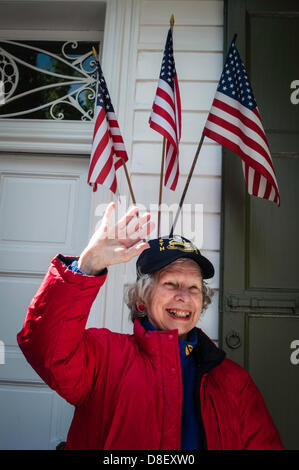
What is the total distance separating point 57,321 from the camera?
1.29 m

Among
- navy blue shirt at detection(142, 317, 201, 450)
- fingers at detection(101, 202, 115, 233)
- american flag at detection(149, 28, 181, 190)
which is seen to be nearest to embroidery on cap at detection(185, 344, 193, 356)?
navy blue shirt at detection(142, 317, 201, 450)

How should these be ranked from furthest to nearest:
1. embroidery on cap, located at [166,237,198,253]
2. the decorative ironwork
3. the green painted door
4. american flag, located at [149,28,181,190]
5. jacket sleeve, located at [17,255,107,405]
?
1. the decorative ironwork
2. the green painted door
3. american flag, located at [149,28,181,190]
4. embroidery on cap, located at [166,237,198,253]
5. jacket sleeve, located at [17,255,107,405]

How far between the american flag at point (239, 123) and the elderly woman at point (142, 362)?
81 centimetres

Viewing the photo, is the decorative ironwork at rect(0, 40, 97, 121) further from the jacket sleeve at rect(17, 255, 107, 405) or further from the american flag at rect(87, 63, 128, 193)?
the jacket sleeve at rect(17, 255, 107, 405)

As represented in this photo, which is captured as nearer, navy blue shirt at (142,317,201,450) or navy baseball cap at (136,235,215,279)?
navy blue shirt at (142,317,201,450)

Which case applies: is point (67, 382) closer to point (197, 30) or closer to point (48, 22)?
point (197, 30)

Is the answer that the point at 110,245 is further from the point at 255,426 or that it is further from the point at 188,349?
the point at 255,426

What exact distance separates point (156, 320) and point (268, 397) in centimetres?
112

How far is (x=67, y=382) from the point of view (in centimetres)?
138

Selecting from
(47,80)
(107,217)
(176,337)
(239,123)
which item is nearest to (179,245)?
(176,337)

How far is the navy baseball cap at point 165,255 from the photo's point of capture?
1688 mm

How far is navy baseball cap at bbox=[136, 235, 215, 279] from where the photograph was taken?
169 cm

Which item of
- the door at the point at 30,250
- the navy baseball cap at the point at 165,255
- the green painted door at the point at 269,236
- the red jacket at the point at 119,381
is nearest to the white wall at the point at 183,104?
the green painted door at the point at 269,236

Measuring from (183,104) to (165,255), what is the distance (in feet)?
5.10
